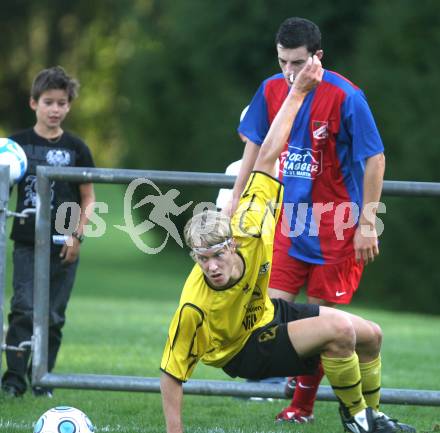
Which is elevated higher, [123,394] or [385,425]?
[385,425]

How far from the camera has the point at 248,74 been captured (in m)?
23.1

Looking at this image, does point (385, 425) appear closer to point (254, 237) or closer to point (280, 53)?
point (254, 237)

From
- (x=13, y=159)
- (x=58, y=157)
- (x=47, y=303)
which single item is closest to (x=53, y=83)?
(x=58, y=157)

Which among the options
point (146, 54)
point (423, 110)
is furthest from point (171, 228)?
point (146, 54)

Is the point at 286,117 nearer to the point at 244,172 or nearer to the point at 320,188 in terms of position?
the point at 244,172

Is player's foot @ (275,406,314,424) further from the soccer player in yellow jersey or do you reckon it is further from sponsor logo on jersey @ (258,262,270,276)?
sponsor logo on jersey @ (258,262,270,276)

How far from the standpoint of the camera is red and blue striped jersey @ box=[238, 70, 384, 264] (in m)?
5.87

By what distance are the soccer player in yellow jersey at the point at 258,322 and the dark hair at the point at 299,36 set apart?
A: 13 cm

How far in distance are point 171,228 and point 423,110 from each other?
10867 mm

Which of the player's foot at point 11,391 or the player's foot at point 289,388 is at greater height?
the player's foot at point 289,388

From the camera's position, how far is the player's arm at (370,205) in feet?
18.7

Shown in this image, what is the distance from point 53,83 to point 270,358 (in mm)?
2805

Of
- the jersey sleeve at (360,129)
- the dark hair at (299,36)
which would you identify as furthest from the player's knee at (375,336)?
the dark hair at (299,36)

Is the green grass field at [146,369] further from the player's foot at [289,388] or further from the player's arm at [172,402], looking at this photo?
the player's arm at [172,402]
